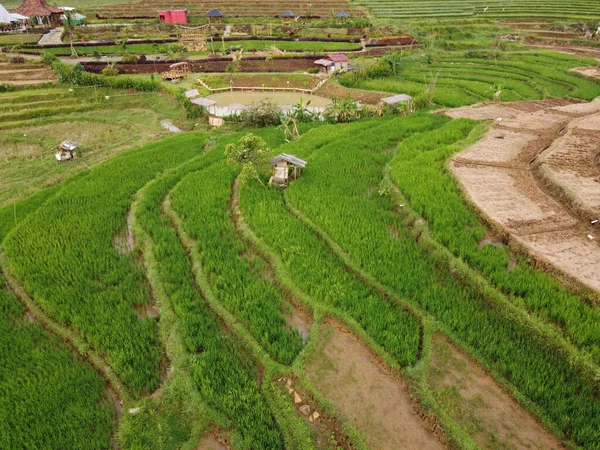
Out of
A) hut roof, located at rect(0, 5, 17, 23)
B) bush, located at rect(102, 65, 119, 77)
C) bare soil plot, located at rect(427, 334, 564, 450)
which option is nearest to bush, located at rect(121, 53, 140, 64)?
bush, located at rect(102, 65, 119, 77)

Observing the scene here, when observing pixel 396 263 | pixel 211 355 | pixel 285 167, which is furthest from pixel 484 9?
pixel 211 355

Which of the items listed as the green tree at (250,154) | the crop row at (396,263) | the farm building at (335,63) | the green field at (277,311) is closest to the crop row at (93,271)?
the green field at (277,311)

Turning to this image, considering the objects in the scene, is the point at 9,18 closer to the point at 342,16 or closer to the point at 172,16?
the point at 172,16

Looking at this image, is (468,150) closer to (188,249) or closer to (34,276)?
(188,249)

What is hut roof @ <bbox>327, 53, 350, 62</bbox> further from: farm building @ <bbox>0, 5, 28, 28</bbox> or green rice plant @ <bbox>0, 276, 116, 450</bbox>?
farm building @ <bbox>0, 5, 28, 28</bbox>

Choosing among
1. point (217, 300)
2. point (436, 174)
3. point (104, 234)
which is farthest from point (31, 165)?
point (436, 174)
